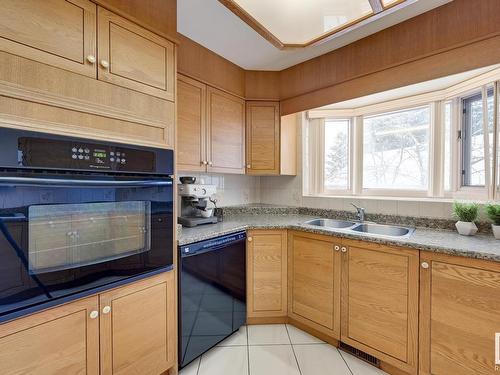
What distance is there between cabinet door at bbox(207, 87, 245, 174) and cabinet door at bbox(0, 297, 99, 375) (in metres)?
1.33

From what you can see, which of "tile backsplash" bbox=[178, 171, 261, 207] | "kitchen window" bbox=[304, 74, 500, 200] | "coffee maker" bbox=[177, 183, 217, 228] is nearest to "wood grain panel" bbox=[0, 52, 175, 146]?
"coffee maker" bbox=[177, 183, 217, 228]

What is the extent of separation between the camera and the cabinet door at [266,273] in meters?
2.00

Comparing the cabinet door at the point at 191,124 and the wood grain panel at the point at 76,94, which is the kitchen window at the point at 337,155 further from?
the wood grain panel at the point at 76,94

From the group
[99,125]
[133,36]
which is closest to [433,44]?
[133,36]

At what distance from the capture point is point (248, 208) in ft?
8.50

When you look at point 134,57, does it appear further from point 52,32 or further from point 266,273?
point 266,273

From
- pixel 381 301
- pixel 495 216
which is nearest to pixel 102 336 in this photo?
pixel 381 301

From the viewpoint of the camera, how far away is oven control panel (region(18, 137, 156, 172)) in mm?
928

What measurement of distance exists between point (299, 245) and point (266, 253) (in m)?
0.28

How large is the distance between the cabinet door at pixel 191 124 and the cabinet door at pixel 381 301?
134 centimetres

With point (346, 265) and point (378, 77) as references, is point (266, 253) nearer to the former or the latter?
point (346, 265)

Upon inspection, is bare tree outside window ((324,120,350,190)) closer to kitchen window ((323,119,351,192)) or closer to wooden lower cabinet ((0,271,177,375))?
kitchen window ((323,119,351,192))

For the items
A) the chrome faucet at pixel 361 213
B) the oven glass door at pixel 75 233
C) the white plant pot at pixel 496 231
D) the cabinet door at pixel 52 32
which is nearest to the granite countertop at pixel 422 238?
the white plant pot at pixel 496 231

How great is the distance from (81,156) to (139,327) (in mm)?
925
